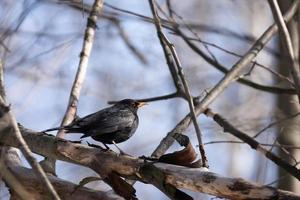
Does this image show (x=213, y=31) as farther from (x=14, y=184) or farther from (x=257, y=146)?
(x=14, y=184)

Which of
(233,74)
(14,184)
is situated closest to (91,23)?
(233,74)

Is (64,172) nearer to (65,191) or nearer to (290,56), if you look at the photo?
(65,191)

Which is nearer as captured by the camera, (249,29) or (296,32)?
(296,32)

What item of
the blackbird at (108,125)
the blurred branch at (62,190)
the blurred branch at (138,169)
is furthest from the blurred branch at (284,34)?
the blackbird at (108,125)

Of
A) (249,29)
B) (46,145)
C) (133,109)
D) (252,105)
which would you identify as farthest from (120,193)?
(249,29)

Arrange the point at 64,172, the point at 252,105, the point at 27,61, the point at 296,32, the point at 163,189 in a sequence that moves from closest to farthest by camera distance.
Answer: the point at 163,189 < the point at 27,61 < the point at 296,32 < the point at 64,172 < the point at 252,105

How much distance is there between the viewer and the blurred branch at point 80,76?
12.1 ft

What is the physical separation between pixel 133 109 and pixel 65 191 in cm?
136

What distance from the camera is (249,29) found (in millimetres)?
10898

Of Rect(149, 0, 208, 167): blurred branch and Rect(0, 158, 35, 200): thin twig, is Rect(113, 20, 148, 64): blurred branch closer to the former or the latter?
Rect(149, 0, 208, 167): blurred branch

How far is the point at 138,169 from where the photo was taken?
10.2 ft

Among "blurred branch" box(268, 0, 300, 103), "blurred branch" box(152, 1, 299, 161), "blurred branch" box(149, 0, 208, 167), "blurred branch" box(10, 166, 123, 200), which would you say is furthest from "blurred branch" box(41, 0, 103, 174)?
"blurred branch" box(268, 0, 300, 103)

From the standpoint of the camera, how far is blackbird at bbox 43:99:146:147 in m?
3.77

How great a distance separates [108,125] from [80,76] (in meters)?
0.53
